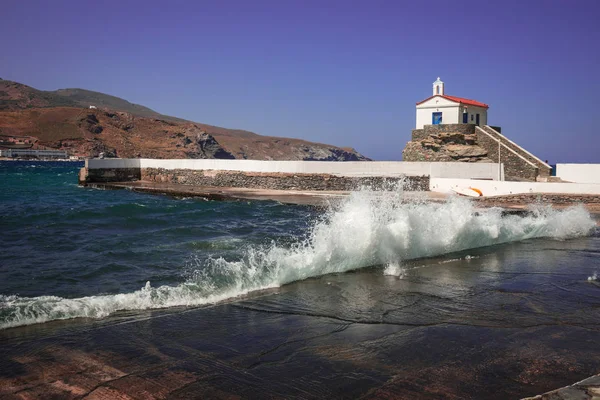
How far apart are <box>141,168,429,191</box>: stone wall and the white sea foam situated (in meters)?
10.3

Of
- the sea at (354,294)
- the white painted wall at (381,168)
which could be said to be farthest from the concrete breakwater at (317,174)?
the sea at (354,294)

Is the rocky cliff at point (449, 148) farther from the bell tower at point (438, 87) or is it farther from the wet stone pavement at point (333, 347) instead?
the wet stone pavement at point (333, 347)

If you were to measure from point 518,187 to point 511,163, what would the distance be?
886 centimetres

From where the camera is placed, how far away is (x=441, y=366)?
3.83m

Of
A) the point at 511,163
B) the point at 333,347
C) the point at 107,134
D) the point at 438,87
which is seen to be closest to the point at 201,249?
the point at 333,347

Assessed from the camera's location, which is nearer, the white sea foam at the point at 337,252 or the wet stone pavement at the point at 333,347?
the wet stone pavement at the point at 333,347

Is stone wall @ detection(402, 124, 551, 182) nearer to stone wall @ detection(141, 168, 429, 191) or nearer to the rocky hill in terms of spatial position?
stone wall @ detection(141, 168, 429, 191)

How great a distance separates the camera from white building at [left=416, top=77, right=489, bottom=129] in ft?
101

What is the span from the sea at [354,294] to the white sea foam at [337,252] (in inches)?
1.1

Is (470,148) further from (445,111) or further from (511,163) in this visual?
(445,111)

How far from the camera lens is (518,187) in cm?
1938

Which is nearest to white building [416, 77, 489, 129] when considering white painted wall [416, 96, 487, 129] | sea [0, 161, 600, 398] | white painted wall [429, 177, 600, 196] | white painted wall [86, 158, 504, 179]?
white painted wall [416, 96, 487, 129]

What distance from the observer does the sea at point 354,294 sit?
388cm

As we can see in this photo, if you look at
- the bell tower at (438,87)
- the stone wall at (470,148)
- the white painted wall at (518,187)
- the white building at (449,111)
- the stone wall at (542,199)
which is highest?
the bell tower at (438,87)
